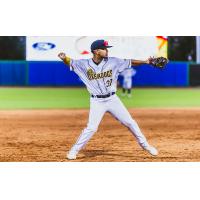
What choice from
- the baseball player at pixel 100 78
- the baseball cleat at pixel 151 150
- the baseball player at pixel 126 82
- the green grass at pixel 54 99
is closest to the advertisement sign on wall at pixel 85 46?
the baseball player at pixel 100 78

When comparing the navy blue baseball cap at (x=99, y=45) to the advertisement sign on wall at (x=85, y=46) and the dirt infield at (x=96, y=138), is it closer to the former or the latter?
the advertisement sign on wall at (x=85, y=46)

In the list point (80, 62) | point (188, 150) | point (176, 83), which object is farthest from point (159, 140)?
point (176, 83)

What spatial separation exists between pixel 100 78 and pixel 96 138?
1209 millimetres

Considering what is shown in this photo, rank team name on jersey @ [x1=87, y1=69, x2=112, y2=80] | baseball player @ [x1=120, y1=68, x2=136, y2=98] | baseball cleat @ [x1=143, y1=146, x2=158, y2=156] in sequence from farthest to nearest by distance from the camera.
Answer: baseball player @ [x1=120, y1=68, x2=136, y2=98] < baseball cleat @ [x1=143, y1=146, x2=158, y2=156] < team name on jersey @ [x1=87, y1=69, x2=112, y2=80]

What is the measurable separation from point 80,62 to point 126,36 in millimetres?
654

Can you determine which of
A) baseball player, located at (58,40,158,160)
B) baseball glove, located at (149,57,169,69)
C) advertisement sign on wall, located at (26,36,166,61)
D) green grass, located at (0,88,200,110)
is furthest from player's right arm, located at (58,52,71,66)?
green grass, located at (0,88,200,110)

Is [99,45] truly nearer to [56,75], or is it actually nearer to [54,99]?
[56,75]

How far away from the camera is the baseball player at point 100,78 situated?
17.9 ft

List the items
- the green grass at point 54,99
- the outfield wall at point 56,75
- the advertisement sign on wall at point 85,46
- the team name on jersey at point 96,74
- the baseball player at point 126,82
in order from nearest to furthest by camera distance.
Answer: the team name on jersey at point 96,74 < the advertisement sign on wall at point 85,46 < the outfield wall at point 56,75 < the baseball player at point 126,82 < the green grass at point 54,99

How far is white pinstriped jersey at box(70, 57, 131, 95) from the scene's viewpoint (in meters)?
5.45

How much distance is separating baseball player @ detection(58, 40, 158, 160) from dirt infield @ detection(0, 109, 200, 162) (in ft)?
1.56

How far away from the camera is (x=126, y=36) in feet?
18.8

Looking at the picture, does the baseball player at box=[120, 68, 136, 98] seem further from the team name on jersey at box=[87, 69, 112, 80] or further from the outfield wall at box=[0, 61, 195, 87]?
the team name on jersey at box=[87, 69, 112, 80]

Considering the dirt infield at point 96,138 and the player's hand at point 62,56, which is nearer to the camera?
the player's hand at point 62,56
